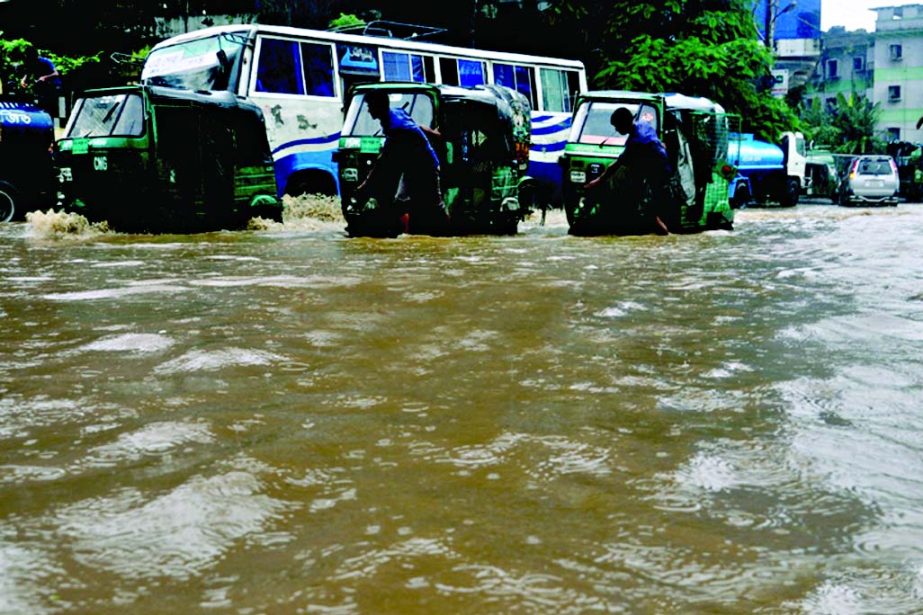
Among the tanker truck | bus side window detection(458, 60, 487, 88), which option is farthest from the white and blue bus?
the tanker truck

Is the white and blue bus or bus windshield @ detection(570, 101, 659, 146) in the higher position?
the white and blue bus

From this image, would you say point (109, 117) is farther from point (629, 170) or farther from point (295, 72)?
point (629, 170)

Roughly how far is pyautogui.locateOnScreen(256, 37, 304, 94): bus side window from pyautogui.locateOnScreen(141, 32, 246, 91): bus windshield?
1.14 feet

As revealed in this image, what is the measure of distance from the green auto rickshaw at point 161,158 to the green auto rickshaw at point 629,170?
400 centimetres

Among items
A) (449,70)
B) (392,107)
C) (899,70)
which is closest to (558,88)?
(449,70)

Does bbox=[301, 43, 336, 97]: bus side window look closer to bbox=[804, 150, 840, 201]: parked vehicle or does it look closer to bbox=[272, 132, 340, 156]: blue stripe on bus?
bbox=[272, 132, 340, 156]: blue stripe on bus

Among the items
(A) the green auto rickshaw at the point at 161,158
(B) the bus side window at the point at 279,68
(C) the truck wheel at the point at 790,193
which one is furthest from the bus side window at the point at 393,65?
(C) the truck wheel at the point at 790,193

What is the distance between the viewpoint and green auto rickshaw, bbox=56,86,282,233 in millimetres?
12836

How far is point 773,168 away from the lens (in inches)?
975

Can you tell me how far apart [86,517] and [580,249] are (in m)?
8.90

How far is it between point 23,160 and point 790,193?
16296 millimetres

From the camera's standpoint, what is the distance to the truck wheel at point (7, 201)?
15.5 meters

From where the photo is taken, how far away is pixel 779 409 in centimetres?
390

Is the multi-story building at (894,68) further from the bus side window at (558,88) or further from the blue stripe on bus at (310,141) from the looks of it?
the blue stripe on bus at (310,141)
